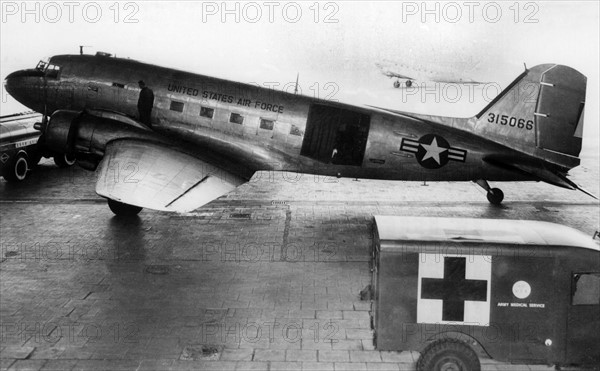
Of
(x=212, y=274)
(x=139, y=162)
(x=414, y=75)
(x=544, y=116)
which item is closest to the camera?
(x=212, y=274)

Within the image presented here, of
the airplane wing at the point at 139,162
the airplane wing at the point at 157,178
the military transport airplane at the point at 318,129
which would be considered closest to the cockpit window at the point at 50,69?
the military transport airplane at the point at 318,129

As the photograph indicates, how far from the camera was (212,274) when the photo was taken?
11867mm

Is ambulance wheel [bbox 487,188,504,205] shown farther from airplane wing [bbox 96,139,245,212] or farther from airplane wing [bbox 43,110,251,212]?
airplane wing [bbox 96,139,245,212]

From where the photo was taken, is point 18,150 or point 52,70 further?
point 18,150

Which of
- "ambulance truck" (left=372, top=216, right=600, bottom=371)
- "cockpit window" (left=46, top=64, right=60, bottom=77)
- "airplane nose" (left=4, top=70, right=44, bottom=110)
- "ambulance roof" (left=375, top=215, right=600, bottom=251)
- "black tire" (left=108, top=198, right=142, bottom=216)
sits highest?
"cockpit window" (left=46, top=64, right=60, bottom=77)

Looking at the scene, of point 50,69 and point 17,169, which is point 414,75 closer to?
point 50,69

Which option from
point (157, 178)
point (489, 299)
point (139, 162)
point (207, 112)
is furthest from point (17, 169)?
point (489, 299)

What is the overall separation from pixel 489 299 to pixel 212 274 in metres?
6.29

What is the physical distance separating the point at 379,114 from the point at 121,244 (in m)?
7.20

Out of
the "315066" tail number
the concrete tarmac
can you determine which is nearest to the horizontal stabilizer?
the "315066" tail number

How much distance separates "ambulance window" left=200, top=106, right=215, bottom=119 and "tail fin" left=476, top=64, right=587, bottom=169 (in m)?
7.14

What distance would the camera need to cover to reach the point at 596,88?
28.8m

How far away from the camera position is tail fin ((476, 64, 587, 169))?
49.7 ft

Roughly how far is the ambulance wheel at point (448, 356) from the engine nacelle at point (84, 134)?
9.52 m
